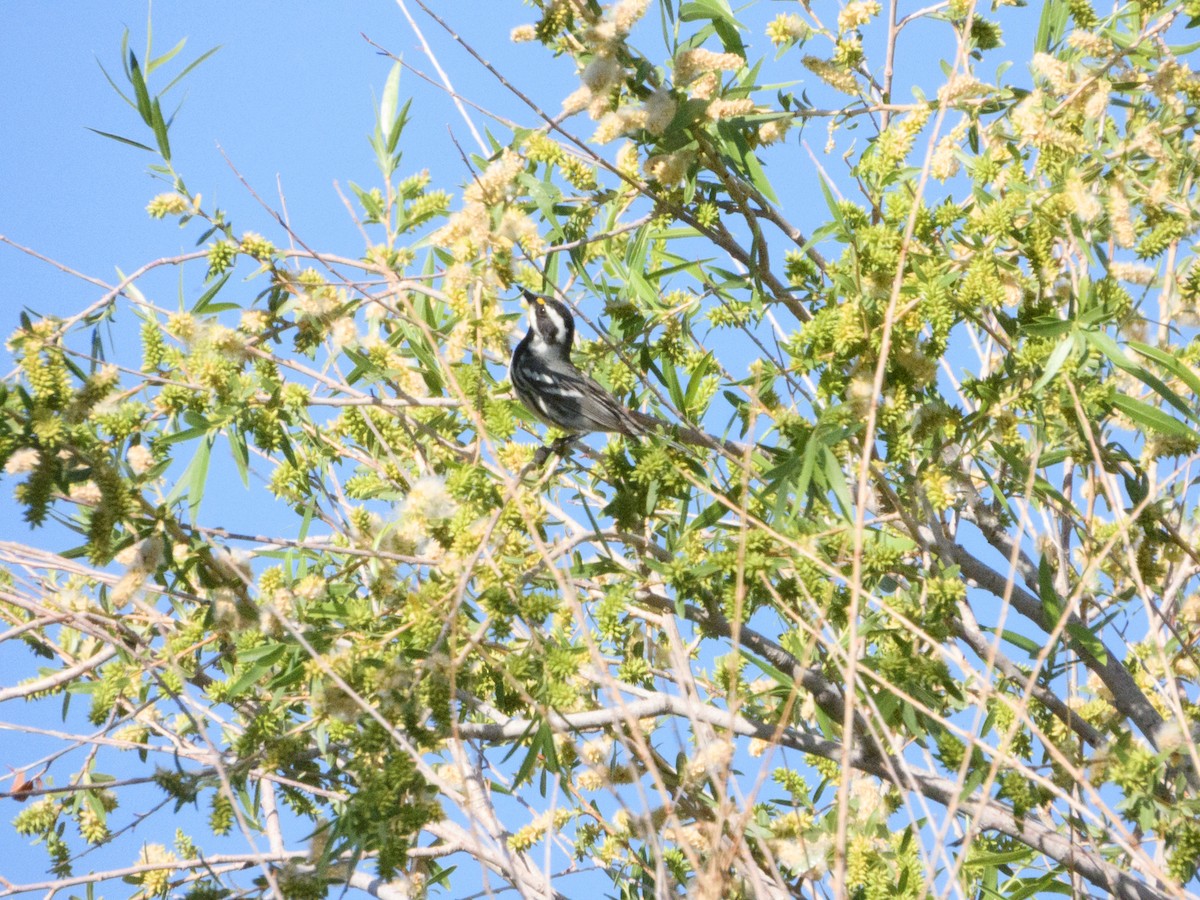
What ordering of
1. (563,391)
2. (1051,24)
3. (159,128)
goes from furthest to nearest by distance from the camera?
(563,391), (1051,24), (159,128)

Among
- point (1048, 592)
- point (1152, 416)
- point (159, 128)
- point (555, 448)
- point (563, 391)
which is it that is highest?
point (159, 128)

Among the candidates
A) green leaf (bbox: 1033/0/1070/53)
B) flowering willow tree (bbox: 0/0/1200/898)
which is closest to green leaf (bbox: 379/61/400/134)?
flowering willow tree (bbox: 0/0/1200/898)

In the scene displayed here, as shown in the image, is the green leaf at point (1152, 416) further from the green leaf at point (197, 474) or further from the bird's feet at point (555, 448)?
the green leaf at point (197, 474)

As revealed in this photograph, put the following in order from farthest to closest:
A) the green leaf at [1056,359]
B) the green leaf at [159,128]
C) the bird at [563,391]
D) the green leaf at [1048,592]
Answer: the bird at [563,391]
the green leaf at [159,128]
the green leaf at [1048,592]
the green leaf at [1056,359]

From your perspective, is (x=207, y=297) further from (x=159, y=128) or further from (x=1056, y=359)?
(x=1056, y=359)

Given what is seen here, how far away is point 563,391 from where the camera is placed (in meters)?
4.36

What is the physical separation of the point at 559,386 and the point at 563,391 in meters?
0.12

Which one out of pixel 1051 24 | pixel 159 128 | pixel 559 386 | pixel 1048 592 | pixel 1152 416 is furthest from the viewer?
pixel 559 386

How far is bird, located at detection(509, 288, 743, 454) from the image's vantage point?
3.50m

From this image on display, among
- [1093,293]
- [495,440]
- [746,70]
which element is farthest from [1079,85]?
[495,440]

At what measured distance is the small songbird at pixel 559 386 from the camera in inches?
146

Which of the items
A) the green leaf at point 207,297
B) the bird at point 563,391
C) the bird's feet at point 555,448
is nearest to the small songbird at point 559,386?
the bird at point 563,391

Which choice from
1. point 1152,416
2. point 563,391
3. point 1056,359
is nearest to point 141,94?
point 563,391

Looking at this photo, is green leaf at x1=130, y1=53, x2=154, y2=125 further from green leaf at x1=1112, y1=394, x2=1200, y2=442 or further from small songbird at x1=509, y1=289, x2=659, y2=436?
green leaf at x1=1112, y1=394, x2=1200, y2=442
